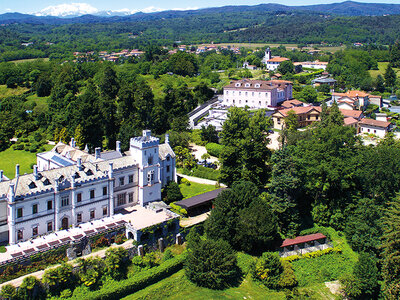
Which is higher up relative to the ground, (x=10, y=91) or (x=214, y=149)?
(x=10, y=91)

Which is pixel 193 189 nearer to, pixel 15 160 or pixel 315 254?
pixel 315 254

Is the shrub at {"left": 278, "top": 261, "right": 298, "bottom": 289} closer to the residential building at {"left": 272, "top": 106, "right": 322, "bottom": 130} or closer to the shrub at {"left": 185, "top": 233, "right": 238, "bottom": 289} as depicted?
the shrub at {"left": 185, "top": 233, "right": 238, "bottom": 289}

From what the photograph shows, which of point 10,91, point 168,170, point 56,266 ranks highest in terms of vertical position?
point 10,91

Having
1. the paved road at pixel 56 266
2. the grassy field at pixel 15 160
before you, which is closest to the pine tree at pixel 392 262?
the paved road at pixel 56 266

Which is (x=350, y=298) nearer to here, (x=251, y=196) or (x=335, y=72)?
(x=251, y=196)

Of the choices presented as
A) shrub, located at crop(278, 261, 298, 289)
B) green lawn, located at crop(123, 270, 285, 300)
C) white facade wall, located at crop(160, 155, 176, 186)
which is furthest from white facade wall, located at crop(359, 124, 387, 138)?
green lawn, located at crop(123, 270, 285, 300)

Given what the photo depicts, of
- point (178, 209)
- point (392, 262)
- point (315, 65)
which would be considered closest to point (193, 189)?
point (178, 209)

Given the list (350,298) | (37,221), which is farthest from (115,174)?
(350,298)
